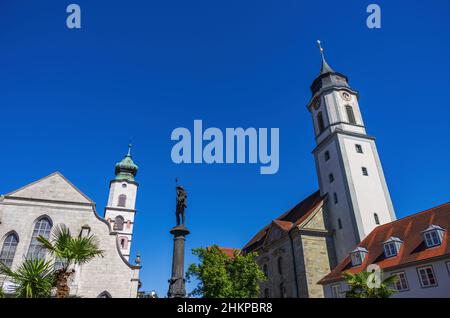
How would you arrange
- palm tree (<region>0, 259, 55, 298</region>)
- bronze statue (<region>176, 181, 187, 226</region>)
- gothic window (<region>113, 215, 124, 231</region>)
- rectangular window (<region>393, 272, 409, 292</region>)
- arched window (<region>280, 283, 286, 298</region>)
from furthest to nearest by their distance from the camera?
gothic window (<region>113, 215, 124, 231</region>)
arched window (<region>280, 283, 286, 298</region>)
rectangular window (<region>393, 272, 409, 292</region>)
bronze statue (<region>176, 181, 187, 226</region>)
palm tree (<region>0, 259, 55, 298</region>)

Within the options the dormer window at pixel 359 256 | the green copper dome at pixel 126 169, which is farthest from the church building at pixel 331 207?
the green copper dome at pixel 126 169

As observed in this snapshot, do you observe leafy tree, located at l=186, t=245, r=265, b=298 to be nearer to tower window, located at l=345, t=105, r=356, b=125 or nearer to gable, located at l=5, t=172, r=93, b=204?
gable, located at l=5, t=172, r=93, b=204

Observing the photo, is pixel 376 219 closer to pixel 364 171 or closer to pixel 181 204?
pixel 364 171

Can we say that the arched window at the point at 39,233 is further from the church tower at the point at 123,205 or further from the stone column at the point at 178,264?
the church tower at the point at 123,205

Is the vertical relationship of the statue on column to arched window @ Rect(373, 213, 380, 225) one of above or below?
below

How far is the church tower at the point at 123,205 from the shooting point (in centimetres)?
5166

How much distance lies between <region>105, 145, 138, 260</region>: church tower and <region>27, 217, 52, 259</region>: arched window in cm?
2450

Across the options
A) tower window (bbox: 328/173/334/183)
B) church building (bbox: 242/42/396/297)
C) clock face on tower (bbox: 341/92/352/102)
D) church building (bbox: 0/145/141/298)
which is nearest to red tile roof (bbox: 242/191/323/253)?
church building (bbox: 242/42/396/297)

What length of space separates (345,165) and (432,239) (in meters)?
12.8

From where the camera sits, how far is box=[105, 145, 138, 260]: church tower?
51656mm

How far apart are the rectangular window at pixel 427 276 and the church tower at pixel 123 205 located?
4328 centimetres

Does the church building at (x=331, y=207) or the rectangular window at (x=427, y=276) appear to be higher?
the church building at (x=331, y=207)

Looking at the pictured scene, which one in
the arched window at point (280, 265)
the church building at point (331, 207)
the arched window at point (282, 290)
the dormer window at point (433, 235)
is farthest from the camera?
the arched window at point (280, 265)
